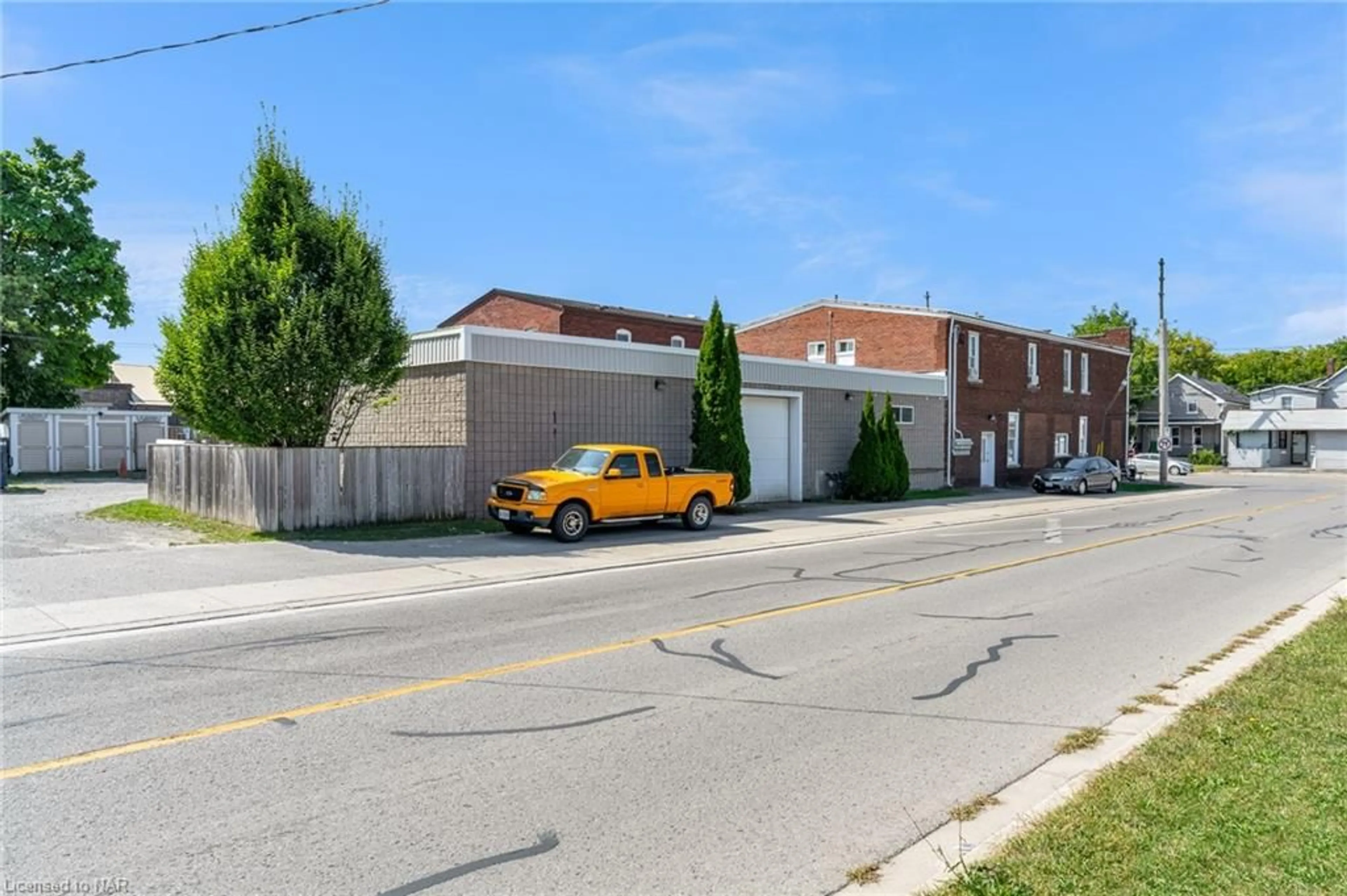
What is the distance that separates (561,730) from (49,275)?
38759 mm

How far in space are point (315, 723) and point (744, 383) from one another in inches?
786

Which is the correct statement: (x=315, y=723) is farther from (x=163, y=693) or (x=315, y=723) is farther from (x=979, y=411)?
(x=979, y=411)

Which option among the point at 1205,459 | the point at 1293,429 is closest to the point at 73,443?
the point at 1205,459

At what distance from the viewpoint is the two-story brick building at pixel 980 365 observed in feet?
111

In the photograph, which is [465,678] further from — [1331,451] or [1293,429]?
[1331,451]

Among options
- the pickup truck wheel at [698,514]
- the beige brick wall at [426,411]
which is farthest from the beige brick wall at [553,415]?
the pickup truck wheel at [698,514]

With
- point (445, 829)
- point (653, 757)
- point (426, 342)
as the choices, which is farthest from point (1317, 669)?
point (426, 342)

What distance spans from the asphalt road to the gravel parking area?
6625 millimetres

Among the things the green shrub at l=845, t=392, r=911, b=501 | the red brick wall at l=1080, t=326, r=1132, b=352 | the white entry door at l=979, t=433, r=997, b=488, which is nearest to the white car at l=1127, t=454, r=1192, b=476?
the red brick wall at l=1080, t=326, r=1132, b=352

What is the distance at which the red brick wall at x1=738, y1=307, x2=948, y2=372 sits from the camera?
3353 cm

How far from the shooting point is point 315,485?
16328mm

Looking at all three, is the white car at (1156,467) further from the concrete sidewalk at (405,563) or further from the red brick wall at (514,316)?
the red brick wall at (514,316)

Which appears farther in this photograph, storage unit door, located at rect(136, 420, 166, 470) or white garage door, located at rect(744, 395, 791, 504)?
storage unit door, located at rect(136, 420, 166, 470)

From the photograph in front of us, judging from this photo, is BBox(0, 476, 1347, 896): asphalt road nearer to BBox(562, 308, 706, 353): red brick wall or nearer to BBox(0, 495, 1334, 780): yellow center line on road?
BBox(0, 495, 1334, 780): yellow center line on road
